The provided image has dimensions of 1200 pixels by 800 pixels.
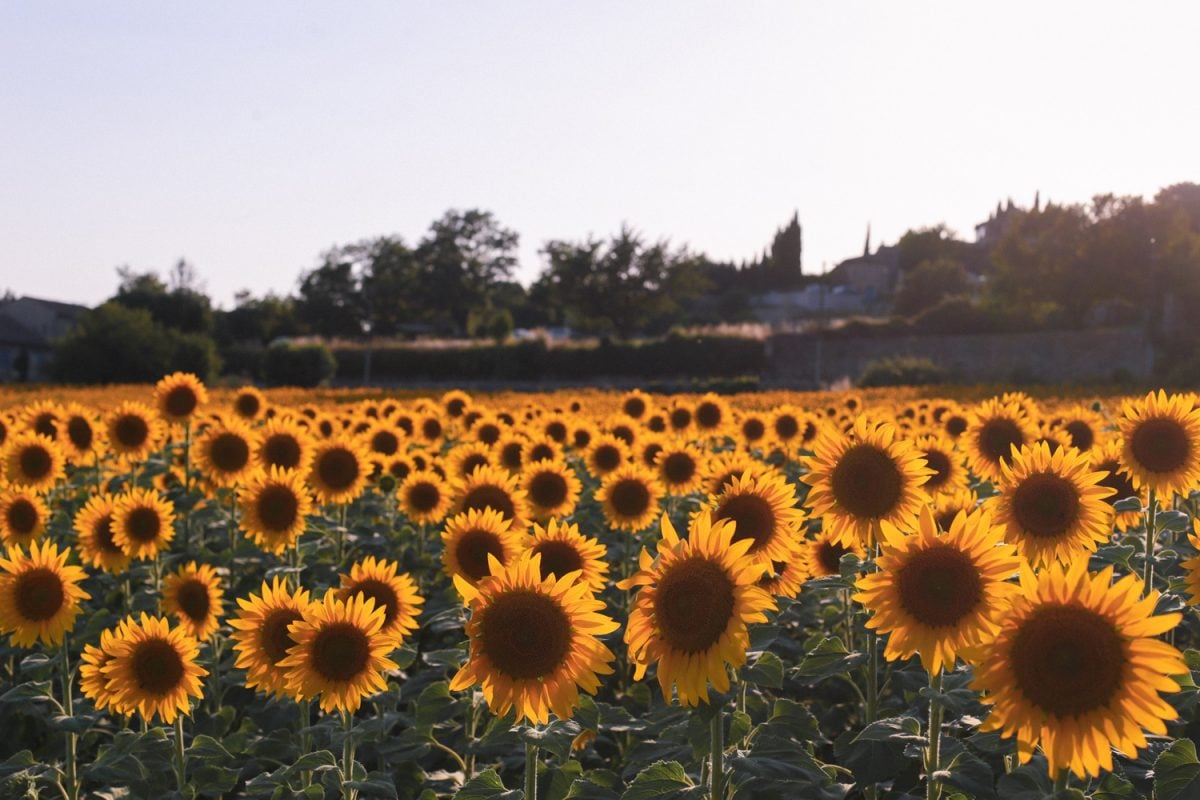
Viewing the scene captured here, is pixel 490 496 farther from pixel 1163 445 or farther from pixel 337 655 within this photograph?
pixel 1163 445

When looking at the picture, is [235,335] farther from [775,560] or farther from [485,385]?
[775,560]

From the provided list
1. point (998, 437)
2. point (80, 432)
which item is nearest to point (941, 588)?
point (998, 437)

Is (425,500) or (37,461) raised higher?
(37,461)

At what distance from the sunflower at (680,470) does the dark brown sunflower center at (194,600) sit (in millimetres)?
3252

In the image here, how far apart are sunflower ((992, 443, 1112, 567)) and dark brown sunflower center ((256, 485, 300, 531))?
3934 mm

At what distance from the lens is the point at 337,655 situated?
11.8 ft

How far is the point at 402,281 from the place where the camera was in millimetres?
97438

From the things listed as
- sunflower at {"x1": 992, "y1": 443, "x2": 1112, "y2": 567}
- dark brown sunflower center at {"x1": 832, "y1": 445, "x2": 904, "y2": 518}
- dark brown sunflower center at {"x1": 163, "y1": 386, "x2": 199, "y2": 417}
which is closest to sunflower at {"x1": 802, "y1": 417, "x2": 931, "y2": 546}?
dark brown sunflower center at {"x1": 832, "y1": 445, "x2": 904, "y2": 518}

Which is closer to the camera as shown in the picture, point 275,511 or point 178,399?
point 275,511

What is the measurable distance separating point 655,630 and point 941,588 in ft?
A: 2.59

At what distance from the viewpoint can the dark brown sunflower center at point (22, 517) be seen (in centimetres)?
627

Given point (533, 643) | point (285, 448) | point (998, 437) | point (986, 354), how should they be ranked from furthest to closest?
point (986, 354) → point (285, 448) → point (998, 437) → point (533, 643)

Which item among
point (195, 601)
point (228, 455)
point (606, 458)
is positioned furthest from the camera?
point (606, 458)

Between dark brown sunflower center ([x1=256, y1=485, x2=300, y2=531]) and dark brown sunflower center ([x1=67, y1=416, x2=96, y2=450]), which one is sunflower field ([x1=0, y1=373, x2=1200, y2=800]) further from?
dark brown sunflower center ([x1=67, y1=416, x2=96, y2=450])
